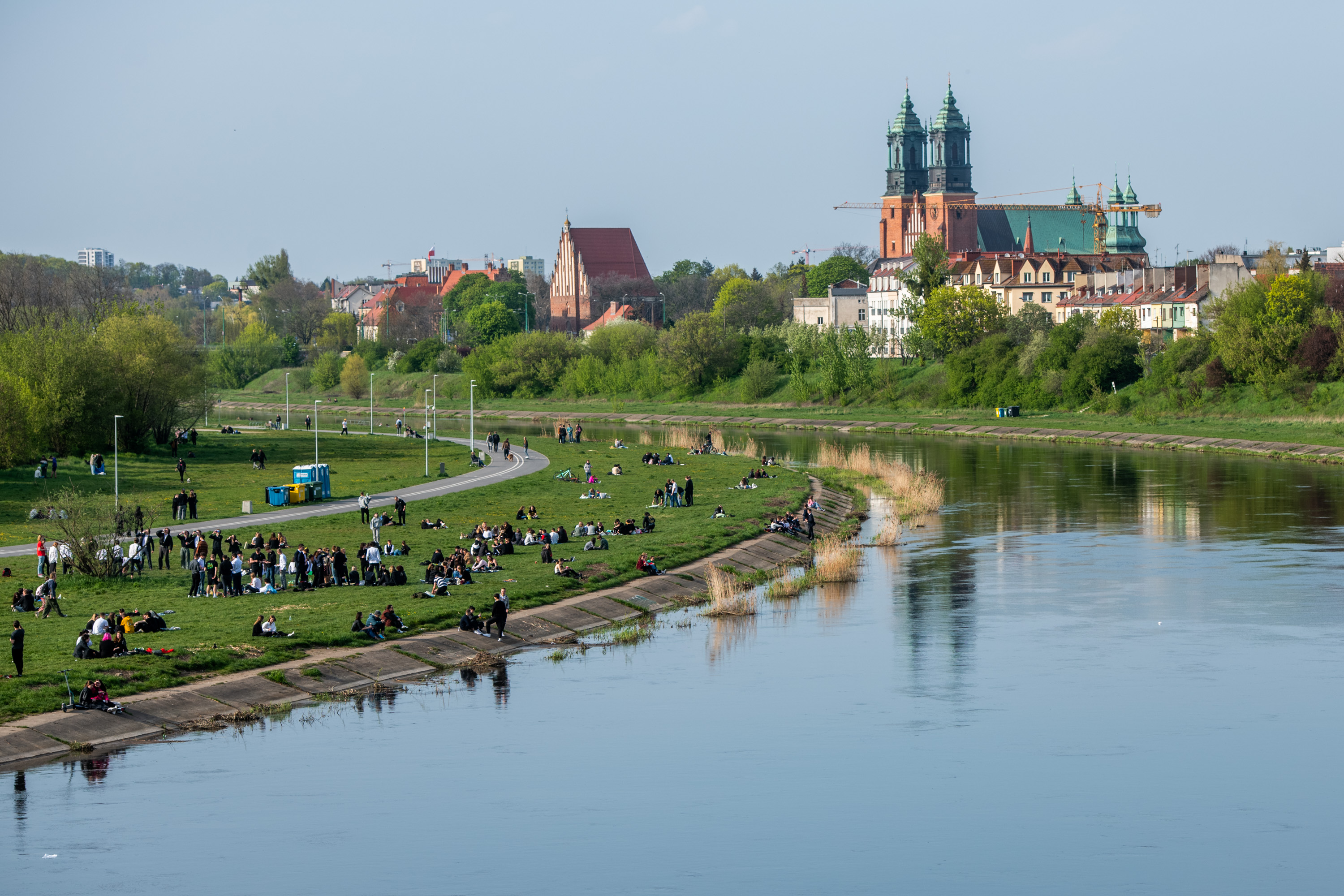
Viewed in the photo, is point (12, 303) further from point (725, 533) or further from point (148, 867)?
point (148, 867)

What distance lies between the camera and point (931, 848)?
24281 mm

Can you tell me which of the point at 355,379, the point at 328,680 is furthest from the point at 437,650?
the point at 355,379

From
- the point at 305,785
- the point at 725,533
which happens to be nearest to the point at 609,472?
the point at 725,533

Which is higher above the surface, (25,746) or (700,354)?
(700,354)

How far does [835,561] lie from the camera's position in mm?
49406

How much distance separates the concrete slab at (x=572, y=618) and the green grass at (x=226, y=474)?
51.2 feet

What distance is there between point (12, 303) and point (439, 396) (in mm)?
44687

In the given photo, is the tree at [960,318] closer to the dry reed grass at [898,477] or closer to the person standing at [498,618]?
the dry reed grass at [898,477]

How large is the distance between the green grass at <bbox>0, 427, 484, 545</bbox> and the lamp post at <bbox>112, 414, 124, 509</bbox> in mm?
266

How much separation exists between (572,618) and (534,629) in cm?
158

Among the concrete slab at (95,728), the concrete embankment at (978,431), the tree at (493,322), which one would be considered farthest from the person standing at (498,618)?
the tree at (493,322)

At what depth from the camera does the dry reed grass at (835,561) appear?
48.0 meters

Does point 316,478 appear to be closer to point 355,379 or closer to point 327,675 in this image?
point 327,675

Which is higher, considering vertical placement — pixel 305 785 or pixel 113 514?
pixel 113 514
